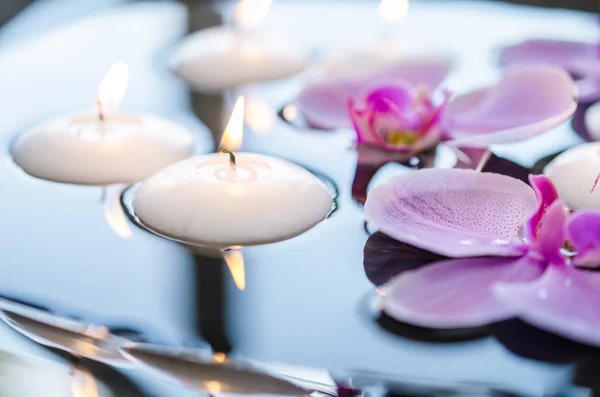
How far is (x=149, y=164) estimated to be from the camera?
0.62m

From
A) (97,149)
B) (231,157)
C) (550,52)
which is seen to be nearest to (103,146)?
(97,149)

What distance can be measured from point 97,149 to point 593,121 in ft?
1.32

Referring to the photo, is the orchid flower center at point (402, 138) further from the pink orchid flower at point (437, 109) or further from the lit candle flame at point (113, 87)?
the lit candle flame at point (113, 87)

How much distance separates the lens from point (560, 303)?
0.45 m

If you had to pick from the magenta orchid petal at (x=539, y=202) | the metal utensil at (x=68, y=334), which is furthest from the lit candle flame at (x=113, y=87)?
the magenta orchid petal at (x=539, y=202)

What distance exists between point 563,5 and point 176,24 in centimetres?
49

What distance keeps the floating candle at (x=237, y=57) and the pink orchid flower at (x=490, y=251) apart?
302mm

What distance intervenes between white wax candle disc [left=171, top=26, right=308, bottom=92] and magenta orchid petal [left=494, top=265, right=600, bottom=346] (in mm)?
411

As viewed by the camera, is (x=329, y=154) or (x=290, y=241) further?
(x=329, y=154)

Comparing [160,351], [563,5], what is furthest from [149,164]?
[563,5]

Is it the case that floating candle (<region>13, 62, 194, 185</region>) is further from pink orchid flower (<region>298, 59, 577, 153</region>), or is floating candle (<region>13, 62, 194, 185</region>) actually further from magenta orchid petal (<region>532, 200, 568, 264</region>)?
magenta orchid petal (<region>532, 200, 568, 264</region>)

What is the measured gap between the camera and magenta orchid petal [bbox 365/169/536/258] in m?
0.50

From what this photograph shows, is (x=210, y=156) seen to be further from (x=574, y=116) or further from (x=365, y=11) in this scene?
(x=365, y=11)

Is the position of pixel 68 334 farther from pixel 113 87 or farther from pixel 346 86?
pixel 346 86
